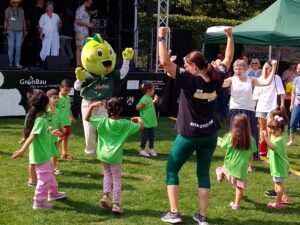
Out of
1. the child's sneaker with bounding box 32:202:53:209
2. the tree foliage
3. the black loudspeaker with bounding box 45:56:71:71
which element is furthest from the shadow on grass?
the tree foliage

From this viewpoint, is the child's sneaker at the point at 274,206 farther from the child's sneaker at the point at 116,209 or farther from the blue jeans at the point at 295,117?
the blue jeans at the point at 295,117

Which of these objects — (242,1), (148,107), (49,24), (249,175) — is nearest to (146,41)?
(49,24)

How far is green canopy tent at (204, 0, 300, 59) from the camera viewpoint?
1235cm

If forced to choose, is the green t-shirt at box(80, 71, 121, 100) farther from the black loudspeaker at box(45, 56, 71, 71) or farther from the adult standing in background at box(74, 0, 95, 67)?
the adult standing in background at box(74, 0, 95, 67)

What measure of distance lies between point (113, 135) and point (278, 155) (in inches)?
76.4

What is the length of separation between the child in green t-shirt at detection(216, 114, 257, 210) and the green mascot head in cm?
278

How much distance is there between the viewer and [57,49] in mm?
14125

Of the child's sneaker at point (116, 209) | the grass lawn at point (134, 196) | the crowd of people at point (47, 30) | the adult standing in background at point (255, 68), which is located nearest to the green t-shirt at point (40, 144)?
the grass lawn at point (134, 196)

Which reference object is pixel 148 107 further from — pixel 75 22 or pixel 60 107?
pixel 75 22

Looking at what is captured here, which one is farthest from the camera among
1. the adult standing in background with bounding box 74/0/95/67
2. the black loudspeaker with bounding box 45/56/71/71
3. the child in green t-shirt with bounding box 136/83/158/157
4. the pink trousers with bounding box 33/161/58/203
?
the adult standing in background with bounding box 74/0/95/67

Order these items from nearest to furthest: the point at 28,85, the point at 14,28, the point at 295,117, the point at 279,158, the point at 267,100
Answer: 1. the point at 279,158
2. the point at 267,100
3. the point at 295,117
4. the point at 28,85
5. the point at 14,28

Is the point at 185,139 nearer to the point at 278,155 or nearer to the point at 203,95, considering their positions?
the point at 203,95

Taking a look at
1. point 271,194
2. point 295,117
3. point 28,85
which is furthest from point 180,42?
point 271,194

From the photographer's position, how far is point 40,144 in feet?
19.7
